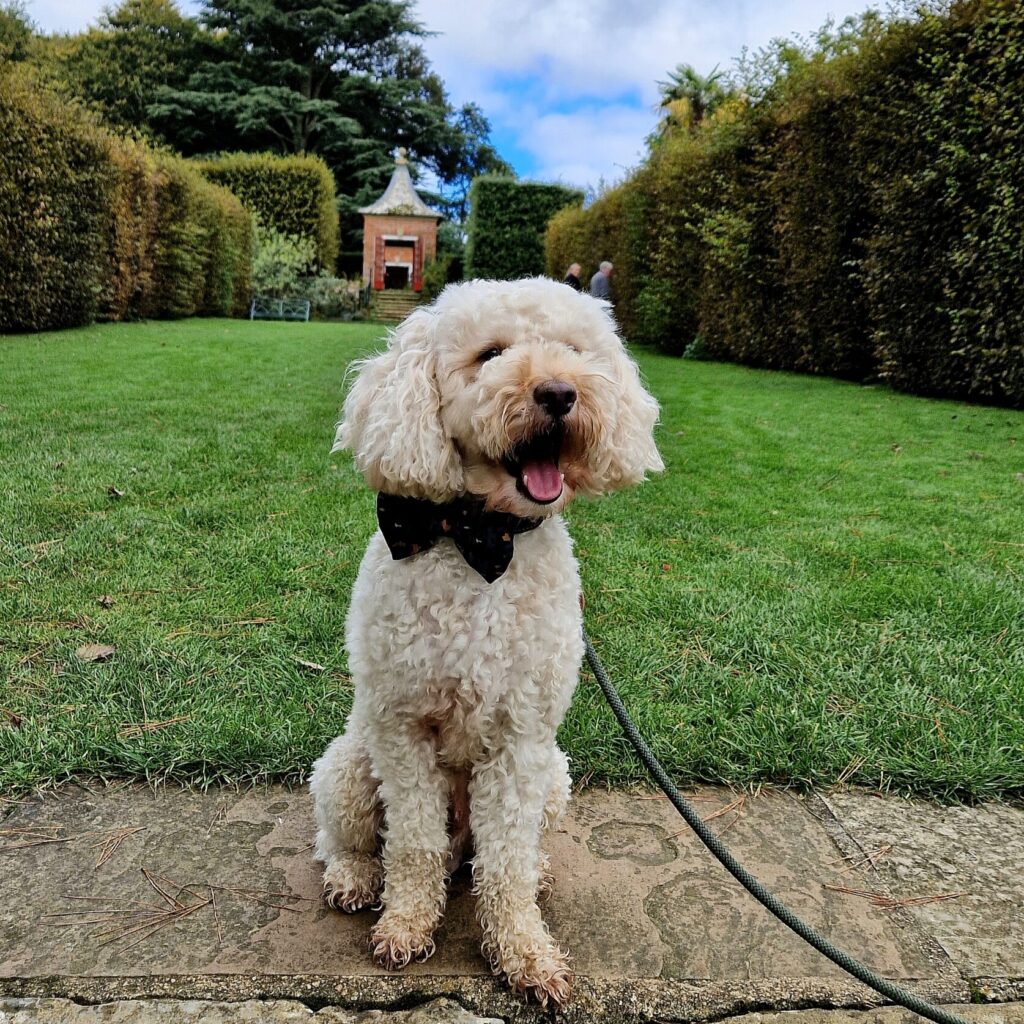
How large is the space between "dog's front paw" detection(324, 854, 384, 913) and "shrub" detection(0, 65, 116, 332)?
38.8ft

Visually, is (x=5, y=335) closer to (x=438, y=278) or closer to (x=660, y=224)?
(x=660, y=224)

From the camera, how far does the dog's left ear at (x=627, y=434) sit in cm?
181

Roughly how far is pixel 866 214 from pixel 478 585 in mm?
9777

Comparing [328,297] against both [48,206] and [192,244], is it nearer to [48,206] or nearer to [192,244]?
[192,244]

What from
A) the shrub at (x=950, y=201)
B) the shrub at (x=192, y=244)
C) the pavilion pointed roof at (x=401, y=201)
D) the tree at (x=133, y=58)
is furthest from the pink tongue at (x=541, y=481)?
the tree at (x=133, y=58)

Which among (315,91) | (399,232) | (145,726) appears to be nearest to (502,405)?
(145,726)

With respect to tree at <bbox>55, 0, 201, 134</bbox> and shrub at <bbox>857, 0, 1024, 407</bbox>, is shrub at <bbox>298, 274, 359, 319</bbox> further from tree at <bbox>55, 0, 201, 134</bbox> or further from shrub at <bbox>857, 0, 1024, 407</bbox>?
shrub at <bbox>857, 0, 1024, 407</bbox>

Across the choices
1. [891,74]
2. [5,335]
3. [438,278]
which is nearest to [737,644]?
[891,74]

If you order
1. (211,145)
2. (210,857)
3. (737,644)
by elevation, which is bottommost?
(210,857)

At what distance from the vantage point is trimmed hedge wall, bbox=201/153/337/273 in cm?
2650

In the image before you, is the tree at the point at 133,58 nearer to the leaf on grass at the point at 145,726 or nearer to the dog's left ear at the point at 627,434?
the leaf on grass at the point at 145,726

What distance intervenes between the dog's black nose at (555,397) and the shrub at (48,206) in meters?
11.9

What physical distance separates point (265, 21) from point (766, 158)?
103 feet

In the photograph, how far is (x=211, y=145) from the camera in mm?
34375
